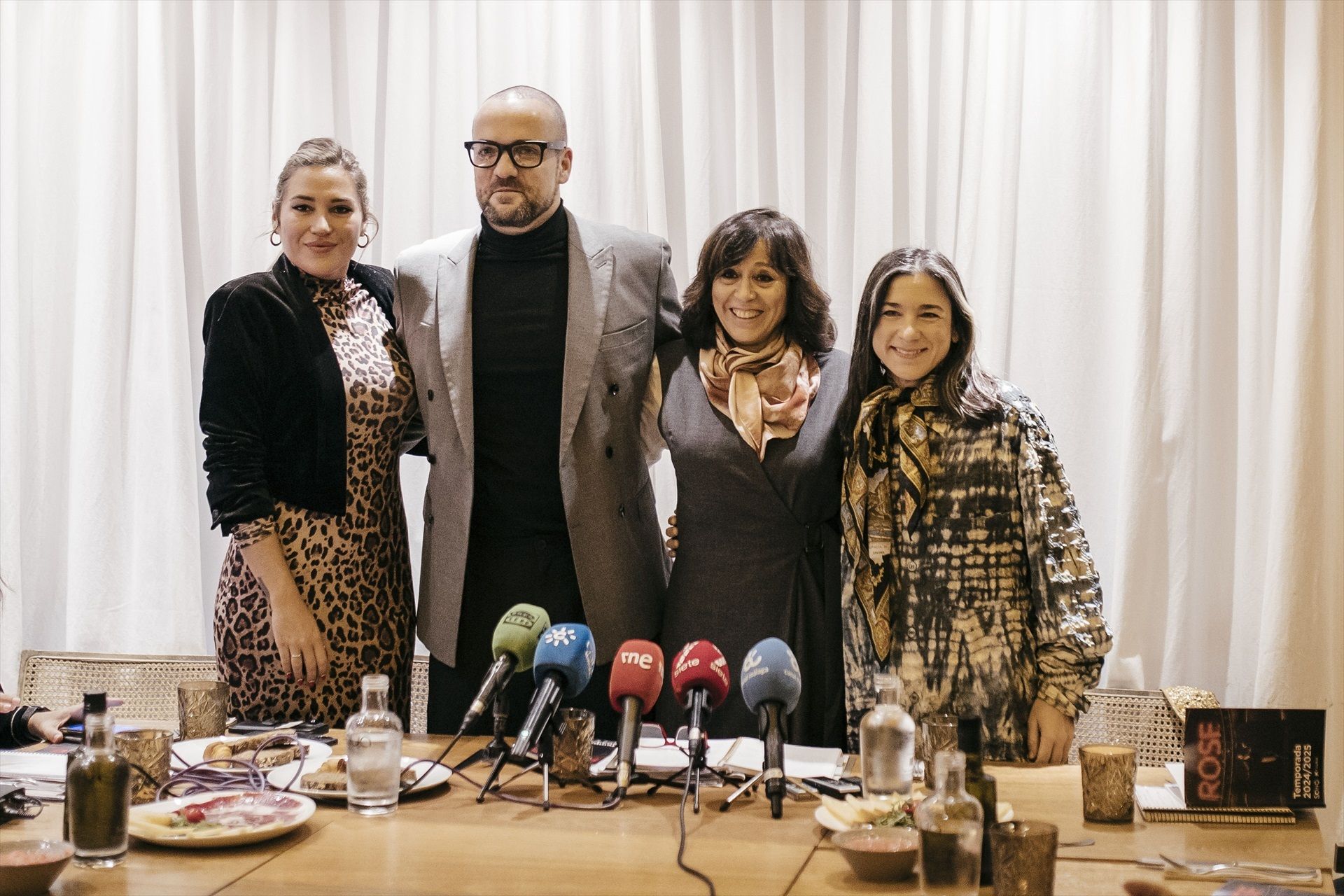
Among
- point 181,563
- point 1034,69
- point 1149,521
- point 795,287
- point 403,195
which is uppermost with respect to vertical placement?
point 1034,69

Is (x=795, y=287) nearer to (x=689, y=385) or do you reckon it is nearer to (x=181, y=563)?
(x=689, y=385)

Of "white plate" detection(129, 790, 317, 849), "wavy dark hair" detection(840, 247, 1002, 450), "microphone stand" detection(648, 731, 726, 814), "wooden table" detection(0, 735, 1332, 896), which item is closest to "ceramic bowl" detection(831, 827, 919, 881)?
"wooden table" detection(0, 735, 1332, 896)

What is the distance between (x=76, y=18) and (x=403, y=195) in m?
1.17

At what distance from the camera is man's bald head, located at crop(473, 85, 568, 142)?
2836mm

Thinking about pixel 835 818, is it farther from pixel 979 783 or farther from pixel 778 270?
pixel 778 270

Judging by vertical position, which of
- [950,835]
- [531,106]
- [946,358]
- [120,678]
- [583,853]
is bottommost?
[120,678]

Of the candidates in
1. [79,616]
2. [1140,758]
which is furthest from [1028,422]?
[79,616]

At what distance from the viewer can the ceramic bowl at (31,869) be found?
1.51 metres

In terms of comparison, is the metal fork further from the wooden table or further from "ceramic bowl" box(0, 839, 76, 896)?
"ceramic bowl" box(0, 839, 76, 896)

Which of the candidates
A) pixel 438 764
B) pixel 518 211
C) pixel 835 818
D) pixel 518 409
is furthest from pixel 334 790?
pixel 518 211

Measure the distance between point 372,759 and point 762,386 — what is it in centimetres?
119

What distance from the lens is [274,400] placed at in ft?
9.18

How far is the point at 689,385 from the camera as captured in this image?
2.76 metres

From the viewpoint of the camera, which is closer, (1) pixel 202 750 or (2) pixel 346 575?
(1) pixel 202 750
